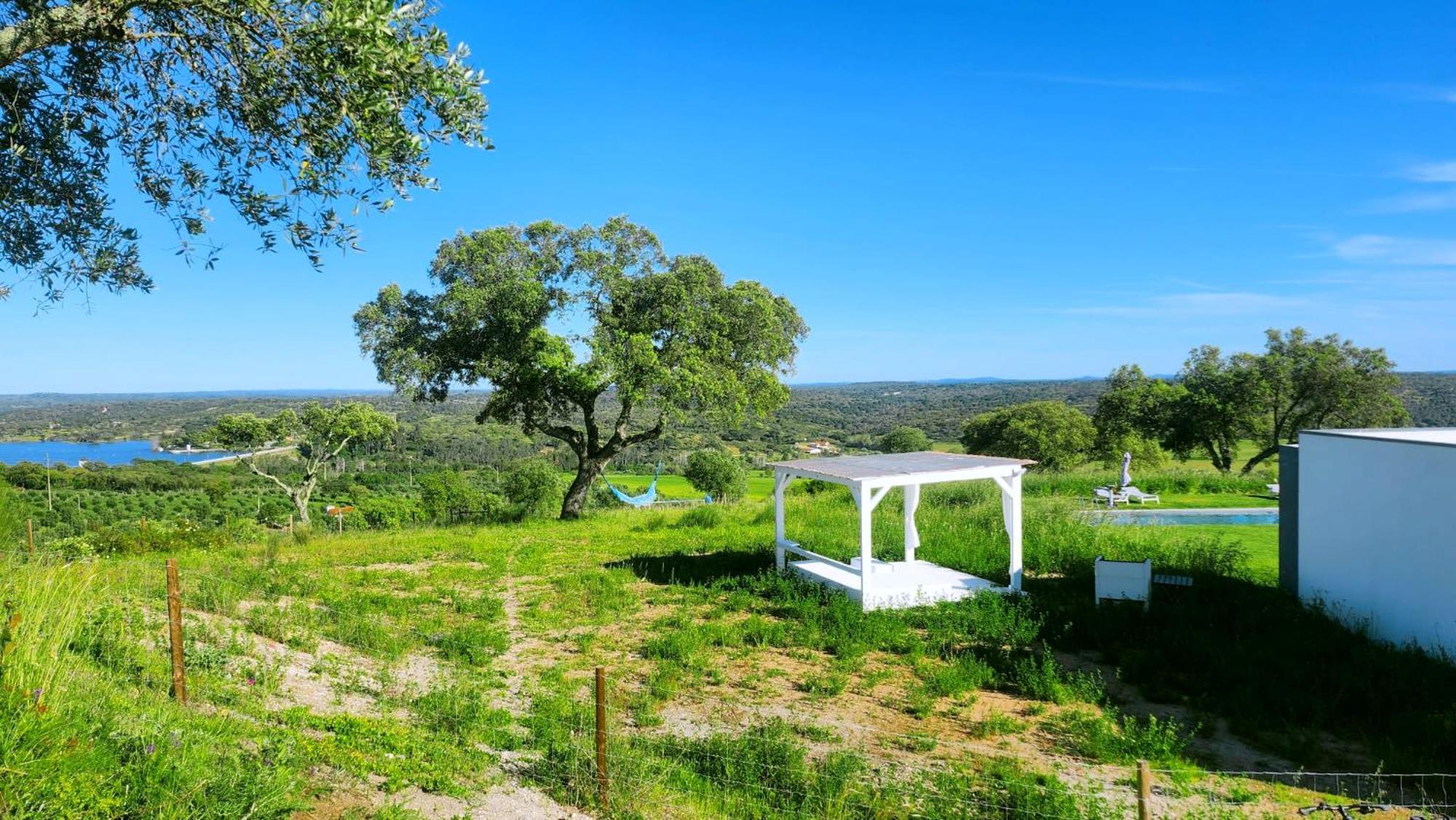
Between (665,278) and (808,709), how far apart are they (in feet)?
34.3

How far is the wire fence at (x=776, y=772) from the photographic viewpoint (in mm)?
4055

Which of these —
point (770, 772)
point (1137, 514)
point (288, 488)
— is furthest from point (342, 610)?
point (288, 488)

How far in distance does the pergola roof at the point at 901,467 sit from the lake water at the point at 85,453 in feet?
89.8

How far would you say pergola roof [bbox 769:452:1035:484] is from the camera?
909cm

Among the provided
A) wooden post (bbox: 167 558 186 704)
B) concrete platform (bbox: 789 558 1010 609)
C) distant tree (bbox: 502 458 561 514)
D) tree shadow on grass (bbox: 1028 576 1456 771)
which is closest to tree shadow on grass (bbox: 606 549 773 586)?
concrete platform (bbox: 789 558 1010 609)

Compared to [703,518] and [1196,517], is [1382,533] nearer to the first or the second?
[1196,517]

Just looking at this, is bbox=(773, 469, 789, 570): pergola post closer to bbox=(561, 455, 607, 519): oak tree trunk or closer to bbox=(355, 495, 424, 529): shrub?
bbox=(561, 455, 607, 519): oak tree trunk

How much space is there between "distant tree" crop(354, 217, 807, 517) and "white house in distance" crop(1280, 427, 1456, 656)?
8875mm

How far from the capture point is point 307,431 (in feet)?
82.8

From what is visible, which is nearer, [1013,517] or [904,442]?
[1013,517]

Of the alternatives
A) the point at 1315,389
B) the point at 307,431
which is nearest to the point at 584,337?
the point at 307,431

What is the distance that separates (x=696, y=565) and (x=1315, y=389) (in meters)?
27.4

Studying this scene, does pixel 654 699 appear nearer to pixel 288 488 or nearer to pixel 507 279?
pixel 507 279

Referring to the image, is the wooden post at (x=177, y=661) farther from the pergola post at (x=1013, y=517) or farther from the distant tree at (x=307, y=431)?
the distant tree at (x=307, y=431)
